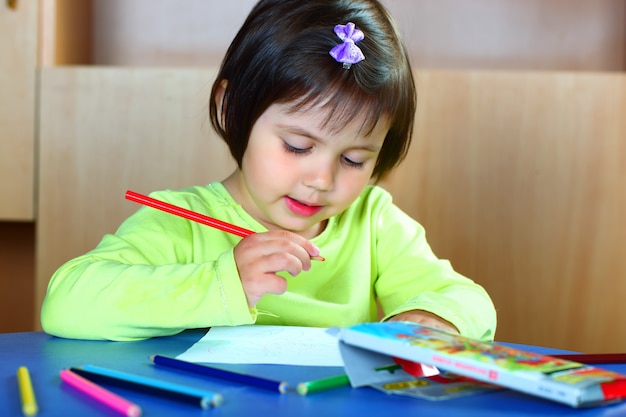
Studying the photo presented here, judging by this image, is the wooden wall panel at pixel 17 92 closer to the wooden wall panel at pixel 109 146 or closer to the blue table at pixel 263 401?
the wooden wall panel at pixel 109 146

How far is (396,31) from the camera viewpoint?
1.14 metres

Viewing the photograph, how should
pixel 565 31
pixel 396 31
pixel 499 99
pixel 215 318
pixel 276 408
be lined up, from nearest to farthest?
pixel 276 408
pixel 215 318
pixel 396 31
pixel 499 99
pixel 565 31

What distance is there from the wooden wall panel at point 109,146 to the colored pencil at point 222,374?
3.69 feet

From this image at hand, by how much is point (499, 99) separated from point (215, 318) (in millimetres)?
1092

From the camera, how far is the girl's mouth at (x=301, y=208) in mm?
1055

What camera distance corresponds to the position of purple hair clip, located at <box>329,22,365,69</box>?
101cm

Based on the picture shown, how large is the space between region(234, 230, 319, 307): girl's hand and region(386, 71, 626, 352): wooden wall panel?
3.21ft

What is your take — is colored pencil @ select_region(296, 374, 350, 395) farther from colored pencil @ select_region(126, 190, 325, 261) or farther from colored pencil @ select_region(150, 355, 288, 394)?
colored pencil @ select_region(126, 190, 325, 261)

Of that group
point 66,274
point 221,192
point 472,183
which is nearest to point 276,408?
point 66,274

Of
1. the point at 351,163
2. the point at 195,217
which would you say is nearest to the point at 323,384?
the point at 195,217

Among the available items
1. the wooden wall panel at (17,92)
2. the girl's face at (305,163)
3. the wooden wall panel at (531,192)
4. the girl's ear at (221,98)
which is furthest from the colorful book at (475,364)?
the wooden wall panel at (17,92)

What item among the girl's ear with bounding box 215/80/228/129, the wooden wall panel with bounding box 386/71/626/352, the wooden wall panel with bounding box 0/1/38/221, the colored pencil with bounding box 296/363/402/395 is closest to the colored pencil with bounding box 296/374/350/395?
the colored pencil with bounding box 296/363/402/395

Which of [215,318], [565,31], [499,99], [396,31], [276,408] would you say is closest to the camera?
[276,408]

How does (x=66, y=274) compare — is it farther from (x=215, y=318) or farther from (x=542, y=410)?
(x=542, y=410)
